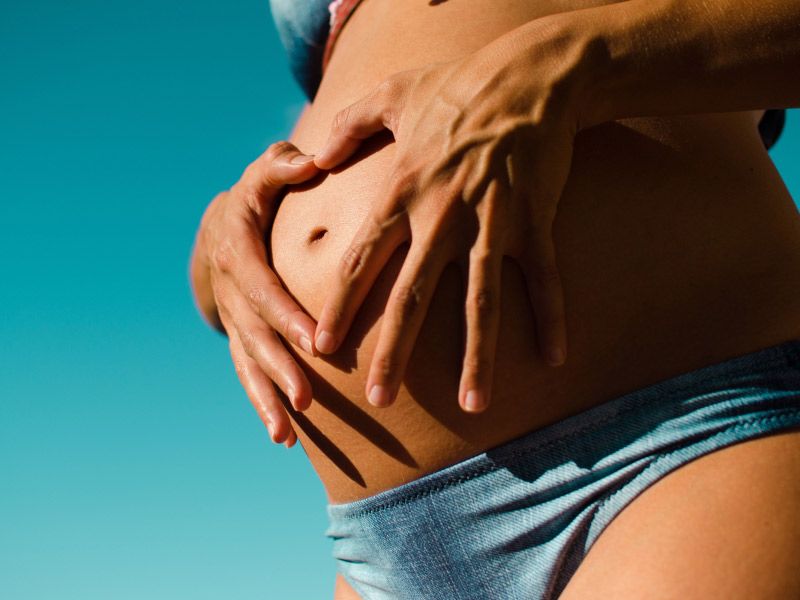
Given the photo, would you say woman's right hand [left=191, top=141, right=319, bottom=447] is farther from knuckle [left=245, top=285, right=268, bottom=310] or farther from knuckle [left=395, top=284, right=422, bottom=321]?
knuckle [left=395, top=284, right=422, bottom=321]

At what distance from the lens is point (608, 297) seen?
79 cm

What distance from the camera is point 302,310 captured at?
3.01ft

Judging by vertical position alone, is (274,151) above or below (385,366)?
above

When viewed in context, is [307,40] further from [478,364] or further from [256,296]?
[478,364]

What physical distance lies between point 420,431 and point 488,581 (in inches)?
8.4

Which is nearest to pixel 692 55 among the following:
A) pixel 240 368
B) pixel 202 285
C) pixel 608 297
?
pixel 608 297

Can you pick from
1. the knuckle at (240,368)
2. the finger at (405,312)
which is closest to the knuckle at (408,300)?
the finger at (405,312)

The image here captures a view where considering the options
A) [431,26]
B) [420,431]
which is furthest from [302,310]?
[431,26]

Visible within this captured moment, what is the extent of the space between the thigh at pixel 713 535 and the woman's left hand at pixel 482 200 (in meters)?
0.17

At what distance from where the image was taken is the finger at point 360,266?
0.79m

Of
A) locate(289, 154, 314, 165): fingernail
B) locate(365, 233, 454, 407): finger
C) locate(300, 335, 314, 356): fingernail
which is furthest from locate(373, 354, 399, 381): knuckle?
locate(289, 154, 314, 165): fingernail

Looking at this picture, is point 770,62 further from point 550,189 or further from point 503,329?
point 503,329

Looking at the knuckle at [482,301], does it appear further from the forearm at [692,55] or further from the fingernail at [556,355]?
the forearm at [692,55]

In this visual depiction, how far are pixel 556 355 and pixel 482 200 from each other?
0.57 ft
